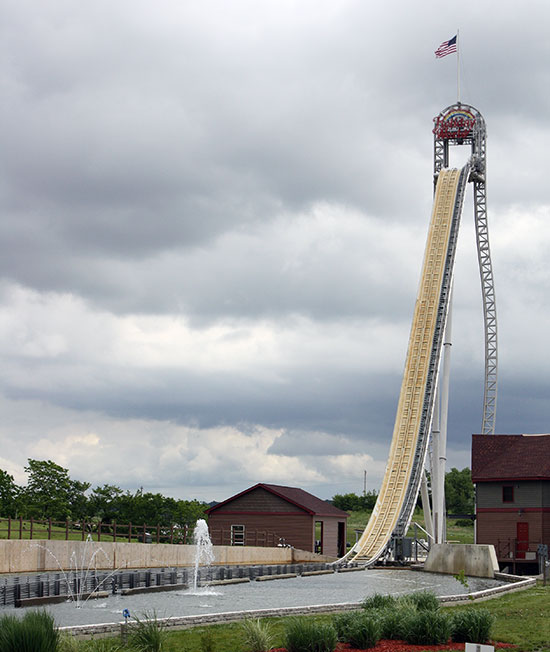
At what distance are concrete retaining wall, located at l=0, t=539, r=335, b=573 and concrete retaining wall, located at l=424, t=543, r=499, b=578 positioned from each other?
9755 mm

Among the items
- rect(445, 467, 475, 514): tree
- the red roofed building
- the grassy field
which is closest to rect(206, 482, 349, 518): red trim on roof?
the red roofed building

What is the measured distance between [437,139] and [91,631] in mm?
56967

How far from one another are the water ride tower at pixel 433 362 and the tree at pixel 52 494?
2061 centimetres

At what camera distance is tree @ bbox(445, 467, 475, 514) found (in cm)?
11262

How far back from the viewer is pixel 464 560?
38.9 m

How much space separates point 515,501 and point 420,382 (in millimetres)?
9140

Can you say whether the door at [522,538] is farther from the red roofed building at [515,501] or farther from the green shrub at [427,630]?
the green shrub at [427,630]

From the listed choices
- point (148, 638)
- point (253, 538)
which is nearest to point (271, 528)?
point (253, 538)

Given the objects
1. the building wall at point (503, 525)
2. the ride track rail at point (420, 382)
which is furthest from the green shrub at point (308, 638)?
the building wall at point (503, 525)

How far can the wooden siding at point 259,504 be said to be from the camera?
5644cm

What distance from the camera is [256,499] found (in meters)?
57.2

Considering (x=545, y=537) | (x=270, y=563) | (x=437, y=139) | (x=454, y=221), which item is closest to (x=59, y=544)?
(x=270, y=563)

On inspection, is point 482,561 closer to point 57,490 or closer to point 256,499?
point 256,499

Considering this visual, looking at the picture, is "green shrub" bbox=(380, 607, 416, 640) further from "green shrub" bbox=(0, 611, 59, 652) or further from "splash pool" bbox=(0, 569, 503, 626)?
"green shrub" bbox=(0, 611, 59, 652)
